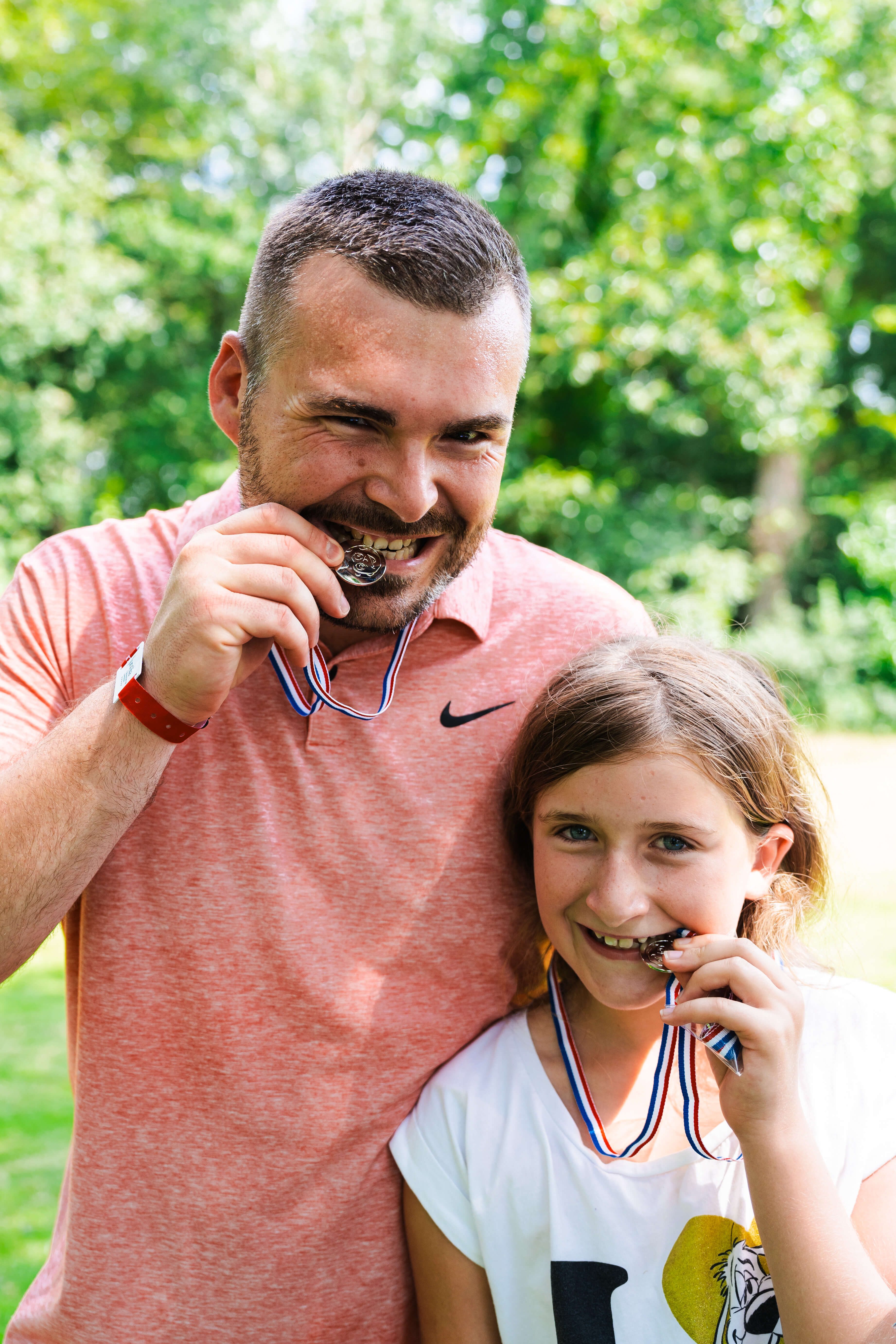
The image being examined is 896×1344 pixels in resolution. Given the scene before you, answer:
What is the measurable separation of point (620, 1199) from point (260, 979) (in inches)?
29.2

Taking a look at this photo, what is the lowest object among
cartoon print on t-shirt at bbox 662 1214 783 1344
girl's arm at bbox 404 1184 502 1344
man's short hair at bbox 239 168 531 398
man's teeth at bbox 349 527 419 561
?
girl's arm at bbox 404 1184 502 1344

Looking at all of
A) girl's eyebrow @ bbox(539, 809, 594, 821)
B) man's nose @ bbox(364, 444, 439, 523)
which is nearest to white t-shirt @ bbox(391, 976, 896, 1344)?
girl's eyebrow @ bbox(539, 809, 594, 821)

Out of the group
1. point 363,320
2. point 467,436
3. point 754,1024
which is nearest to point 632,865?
point 754,1024

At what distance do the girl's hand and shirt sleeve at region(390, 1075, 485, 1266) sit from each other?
463 millimetres

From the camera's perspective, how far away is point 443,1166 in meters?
1.97

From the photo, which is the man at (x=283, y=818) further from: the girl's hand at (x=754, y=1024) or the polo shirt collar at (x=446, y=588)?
the girl's hand at (x=754, y=1024)

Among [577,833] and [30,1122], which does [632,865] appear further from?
[30,1122]

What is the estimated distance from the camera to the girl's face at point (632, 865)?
6.36 ft

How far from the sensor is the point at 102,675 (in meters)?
2.06

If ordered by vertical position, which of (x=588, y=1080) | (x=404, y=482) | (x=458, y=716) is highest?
(x=404, y=482)

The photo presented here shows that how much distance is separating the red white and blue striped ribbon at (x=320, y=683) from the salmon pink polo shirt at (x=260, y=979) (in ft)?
0.11

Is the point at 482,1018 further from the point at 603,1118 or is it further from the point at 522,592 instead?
the point at 522,592

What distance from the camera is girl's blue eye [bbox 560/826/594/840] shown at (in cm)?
204

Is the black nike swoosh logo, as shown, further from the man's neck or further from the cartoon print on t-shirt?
the cartoon print on t-shirt
